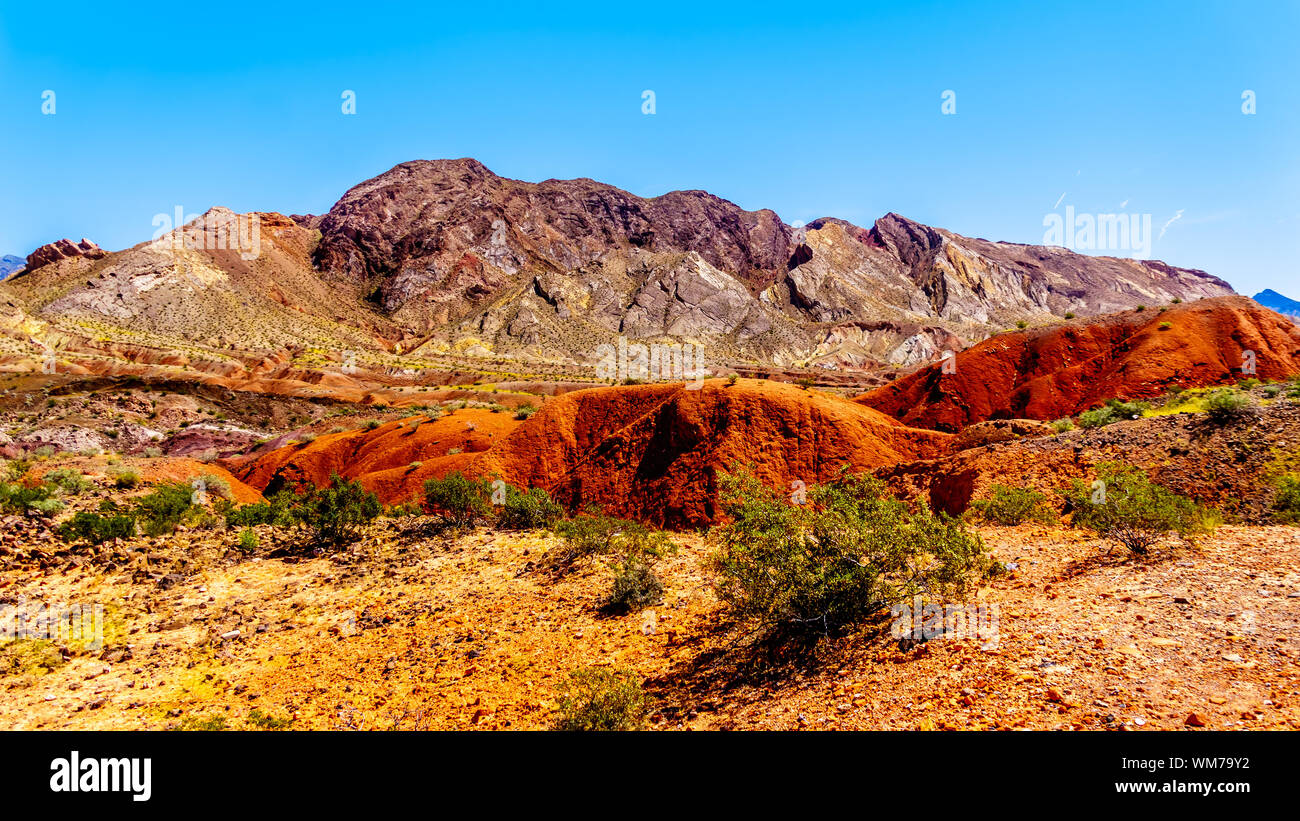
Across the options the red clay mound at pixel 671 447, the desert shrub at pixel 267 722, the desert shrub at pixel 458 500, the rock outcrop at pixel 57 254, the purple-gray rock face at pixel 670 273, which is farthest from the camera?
the purple-gray rock face at pixel 670 273

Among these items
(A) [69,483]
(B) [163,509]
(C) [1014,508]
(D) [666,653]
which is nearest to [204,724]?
(D) [666,653]

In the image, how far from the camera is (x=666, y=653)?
252 inches

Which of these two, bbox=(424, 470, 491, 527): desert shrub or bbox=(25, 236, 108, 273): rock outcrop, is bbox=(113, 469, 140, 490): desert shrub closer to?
bbox=(424, 470, 491, 527): desert shrub

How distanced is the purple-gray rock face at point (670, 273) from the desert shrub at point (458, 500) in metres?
81.1

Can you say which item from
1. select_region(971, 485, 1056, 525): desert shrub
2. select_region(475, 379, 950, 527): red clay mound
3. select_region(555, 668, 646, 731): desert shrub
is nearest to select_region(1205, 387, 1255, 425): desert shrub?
select_region(971, 485, 1056, 525): desert shrub

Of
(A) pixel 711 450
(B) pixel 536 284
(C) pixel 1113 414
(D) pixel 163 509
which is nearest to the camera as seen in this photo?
(D) pixel 163 509

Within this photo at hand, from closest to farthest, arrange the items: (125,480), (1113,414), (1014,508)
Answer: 1. (1014,508)
2. (1113,414)
3. (125,480)

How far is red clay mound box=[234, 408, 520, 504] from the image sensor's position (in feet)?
65.3

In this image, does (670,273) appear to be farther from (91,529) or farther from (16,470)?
(91,529)

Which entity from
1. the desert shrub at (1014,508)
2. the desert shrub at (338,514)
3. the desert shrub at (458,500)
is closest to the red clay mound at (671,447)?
the desert shrub at (458,500)

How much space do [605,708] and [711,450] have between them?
9382mm

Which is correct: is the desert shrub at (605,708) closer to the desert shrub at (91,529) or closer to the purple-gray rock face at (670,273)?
the desert shrub at (91,529)

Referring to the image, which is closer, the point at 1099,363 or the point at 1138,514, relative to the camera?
the point at 1138,514

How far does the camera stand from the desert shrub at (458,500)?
1306 cm
